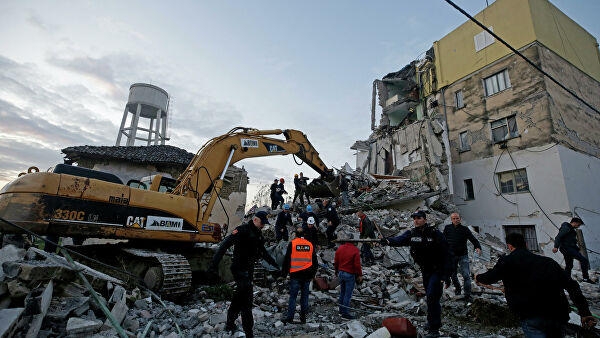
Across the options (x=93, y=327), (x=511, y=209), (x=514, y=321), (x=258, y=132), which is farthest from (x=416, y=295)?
(x=511, y=209)

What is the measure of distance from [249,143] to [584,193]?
16.4 m

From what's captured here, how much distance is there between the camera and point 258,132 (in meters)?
7.52

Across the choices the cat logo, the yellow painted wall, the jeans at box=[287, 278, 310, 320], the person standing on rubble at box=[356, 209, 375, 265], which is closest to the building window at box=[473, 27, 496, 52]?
the yellow painted wall

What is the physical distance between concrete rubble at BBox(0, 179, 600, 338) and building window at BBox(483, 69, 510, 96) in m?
11.4

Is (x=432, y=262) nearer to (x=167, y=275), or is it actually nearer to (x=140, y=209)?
(x=167, y=275)

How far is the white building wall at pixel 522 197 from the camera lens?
1333cm

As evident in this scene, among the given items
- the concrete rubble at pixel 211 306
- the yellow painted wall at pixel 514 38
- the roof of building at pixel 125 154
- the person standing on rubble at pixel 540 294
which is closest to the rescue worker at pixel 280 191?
the concrete rubble at pixel 211 306

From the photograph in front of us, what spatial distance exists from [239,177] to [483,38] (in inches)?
744

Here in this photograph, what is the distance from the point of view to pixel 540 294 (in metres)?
2.66

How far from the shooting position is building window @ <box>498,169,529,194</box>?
47.7ft

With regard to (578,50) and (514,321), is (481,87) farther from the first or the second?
(514,321)

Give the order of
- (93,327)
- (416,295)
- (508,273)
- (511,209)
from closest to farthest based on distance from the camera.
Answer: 1. (508,273)
2. (93,327)
3. (416,295)
4. (511,209)

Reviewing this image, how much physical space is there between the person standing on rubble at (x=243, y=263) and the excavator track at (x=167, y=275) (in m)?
1.12

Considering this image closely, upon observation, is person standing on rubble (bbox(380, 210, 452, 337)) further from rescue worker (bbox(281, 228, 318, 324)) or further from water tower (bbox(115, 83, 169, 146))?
water tower (bbox(115, 83, 169, 146))
